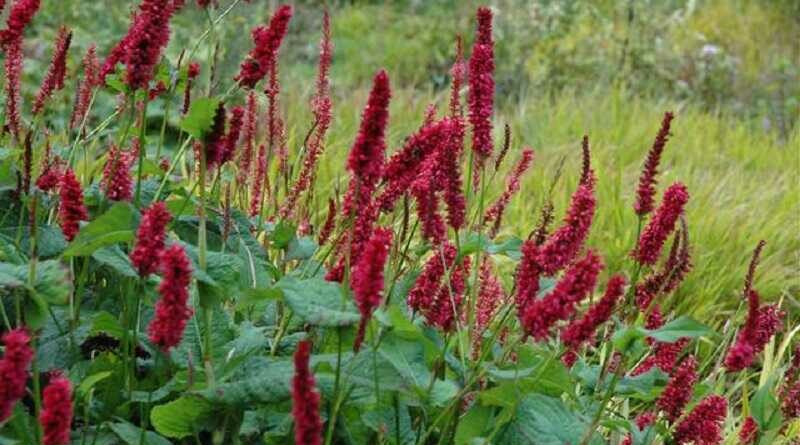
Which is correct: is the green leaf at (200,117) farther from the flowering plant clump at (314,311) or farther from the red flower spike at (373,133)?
the red flower spike at (373,133)

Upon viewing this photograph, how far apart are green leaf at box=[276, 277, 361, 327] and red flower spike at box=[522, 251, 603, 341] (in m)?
0.23

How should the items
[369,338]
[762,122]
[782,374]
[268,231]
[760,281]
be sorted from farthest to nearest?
[762,122]
[760,281]
[782,374]
[268,231]
[369,338]

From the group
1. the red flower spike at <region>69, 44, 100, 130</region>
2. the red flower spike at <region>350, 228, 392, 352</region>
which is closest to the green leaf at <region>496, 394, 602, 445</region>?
the red flower spike at <region>350, 228, 392, 352</region>

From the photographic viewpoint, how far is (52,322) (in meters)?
2.10

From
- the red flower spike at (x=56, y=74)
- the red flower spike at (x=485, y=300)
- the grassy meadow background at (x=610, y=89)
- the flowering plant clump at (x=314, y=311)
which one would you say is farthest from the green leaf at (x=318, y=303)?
the grassy meadow background at (x=610, y=89)

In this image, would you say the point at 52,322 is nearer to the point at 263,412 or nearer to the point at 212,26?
the point at 263,412

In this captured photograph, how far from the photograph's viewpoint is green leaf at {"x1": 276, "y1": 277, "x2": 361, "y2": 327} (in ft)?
5.37

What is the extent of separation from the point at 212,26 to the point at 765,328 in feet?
3.25

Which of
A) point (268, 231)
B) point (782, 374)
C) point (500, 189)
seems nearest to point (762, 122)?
point (500, 189)

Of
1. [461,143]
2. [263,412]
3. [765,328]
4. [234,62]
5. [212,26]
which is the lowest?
[234,62]

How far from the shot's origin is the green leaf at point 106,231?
1716 millimetres

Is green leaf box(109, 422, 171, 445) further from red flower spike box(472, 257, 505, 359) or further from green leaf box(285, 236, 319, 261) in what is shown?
red flower spike box(472, 257, 505, 359)

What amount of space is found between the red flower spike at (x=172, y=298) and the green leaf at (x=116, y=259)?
1.16ft

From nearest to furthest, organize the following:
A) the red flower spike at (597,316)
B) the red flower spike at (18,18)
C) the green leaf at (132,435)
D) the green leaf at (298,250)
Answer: the red flower spike at (597,316)
the green leaf at (132,435)
the red flower spike at (18,18)
the green leaf at (298,250)
